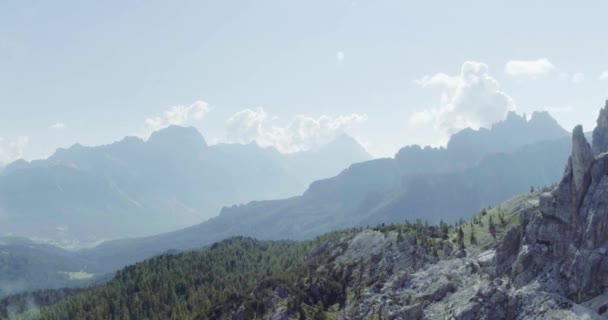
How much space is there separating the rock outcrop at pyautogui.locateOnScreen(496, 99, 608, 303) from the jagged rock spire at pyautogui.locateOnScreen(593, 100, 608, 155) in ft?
169

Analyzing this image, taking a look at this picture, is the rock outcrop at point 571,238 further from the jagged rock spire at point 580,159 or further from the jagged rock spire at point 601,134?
the jagged rock spire at point 601,134

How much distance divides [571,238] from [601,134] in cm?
7067

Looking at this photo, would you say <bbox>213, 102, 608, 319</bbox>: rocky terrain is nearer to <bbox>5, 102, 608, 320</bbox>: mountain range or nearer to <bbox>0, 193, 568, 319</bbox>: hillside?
<bbox>5, 102, 608, 320</bbox>: mountain range

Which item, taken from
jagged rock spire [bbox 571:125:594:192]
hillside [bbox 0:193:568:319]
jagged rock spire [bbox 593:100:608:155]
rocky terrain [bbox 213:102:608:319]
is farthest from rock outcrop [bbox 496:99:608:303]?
jagged rock spire [bbox 593:100:608:155]

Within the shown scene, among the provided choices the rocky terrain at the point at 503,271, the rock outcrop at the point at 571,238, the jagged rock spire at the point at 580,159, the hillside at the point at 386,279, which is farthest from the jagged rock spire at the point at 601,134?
the rock outcrop at the point at 571,238

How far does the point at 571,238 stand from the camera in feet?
332

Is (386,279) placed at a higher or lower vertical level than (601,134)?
lower

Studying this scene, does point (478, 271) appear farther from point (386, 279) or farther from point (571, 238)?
point (386, 279)

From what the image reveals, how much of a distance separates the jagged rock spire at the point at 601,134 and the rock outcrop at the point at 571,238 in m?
51.4

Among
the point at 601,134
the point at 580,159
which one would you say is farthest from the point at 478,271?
the point at 601,134

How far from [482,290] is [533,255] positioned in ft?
40.9

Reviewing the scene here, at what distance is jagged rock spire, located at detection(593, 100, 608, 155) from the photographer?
15238cm

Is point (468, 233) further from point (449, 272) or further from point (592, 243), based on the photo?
point (592, 243)

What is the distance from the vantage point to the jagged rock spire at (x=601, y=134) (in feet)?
500
